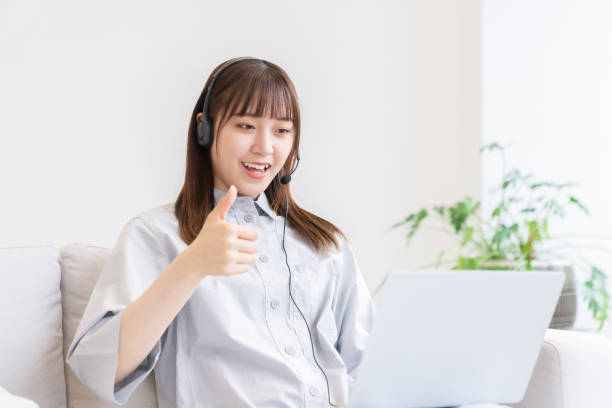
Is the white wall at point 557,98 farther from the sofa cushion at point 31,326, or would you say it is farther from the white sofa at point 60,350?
the sofa cushion at point 31,326

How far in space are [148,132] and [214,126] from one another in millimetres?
893

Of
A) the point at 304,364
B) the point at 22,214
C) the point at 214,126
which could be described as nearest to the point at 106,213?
the point at 22,214

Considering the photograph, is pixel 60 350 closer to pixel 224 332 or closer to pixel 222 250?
pixel 224 332

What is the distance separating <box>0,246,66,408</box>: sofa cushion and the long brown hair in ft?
0.99

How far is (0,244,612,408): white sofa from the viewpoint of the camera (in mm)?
1198

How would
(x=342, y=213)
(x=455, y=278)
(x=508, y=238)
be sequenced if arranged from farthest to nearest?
(x=342, y=213)
(x=508, y=238)
(x=455, y=278)

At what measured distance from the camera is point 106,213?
6.54ft

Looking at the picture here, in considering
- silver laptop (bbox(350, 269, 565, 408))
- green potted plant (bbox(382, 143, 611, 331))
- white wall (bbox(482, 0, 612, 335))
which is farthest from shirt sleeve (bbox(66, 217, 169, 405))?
white wall (bbox(482, 0, 612, 335))

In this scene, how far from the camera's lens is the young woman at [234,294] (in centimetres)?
102

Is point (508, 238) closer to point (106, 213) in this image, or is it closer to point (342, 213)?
point (342, 213)

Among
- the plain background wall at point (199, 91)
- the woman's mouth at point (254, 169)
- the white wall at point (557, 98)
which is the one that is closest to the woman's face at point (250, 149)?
the woman's mouth at point (254, 169)

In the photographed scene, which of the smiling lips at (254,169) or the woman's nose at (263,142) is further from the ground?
the woman's nose at (263,142)

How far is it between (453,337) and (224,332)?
40 centimetres

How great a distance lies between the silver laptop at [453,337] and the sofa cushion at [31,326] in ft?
2.09
